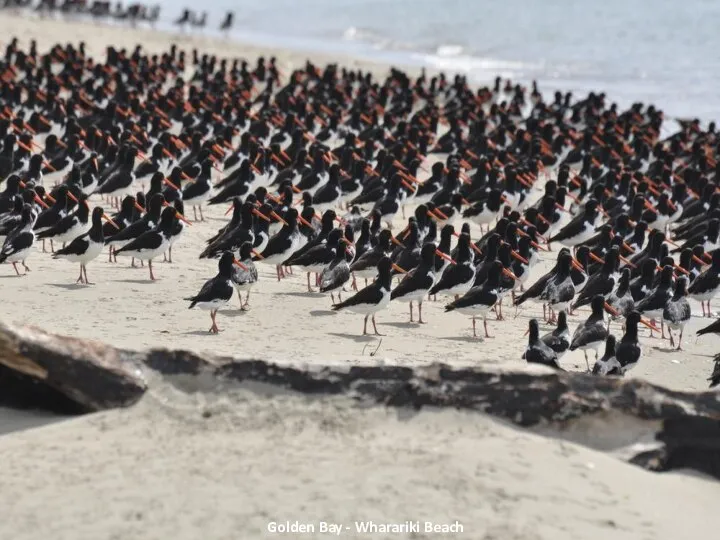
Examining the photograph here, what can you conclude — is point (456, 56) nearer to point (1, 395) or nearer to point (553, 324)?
point (553, 324)

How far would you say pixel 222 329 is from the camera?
11.8 metres

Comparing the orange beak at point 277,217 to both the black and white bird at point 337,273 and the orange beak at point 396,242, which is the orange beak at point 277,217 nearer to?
the orange beak at point 396,242

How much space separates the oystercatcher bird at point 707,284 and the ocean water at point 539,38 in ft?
65.8

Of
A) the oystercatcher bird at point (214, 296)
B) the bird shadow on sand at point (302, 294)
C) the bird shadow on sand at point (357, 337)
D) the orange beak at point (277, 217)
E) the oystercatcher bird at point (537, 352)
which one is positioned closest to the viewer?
the oystercatcher bird at point (537, 352)

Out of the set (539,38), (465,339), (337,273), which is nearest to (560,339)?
(465,339)

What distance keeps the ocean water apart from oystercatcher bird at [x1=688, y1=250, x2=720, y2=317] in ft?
65.8

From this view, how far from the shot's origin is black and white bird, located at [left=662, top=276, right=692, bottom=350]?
1287 centimetres

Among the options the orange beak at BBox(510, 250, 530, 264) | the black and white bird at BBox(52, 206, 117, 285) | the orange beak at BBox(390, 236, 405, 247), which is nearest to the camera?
the black and white bird at BBox(52, 206, 117, 285)

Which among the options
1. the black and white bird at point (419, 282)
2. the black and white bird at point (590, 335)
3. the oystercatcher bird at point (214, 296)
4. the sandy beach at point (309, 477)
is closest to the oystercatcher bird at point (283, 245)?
the black and white bird at point (419, 282)

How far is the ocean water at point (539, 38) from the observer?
134 ft

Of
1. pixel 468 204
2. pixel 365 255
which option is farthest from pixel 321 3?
pixel 365 255

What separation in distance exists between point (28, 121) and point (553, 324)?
14349 mm

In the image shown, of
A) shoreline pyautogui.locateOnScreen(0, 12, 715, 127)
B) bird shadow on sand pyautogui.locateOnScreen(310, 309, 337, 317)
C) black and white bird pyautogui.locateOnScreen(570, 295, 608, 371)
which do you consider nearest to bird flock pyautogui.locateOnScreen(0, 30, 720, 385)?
black and white bird pyautogui.locateOnScreen(570, 295, 608, 371)

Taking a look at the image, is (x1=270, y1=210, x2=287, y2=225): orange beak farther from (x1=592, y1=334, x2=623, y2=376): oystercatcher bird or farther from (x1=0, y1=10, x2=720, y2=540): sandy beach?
(x1=0, y1=10, x2=720, y2=540): sandy beach
